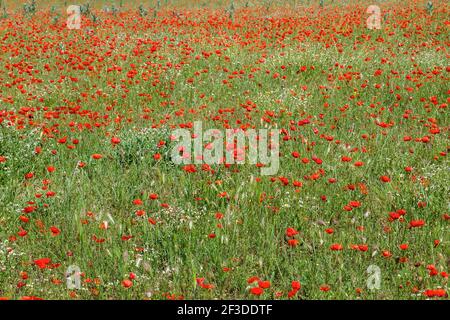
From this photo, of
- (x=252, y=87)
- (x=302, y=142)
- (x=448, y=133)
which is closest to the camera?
(x=302, y=142)

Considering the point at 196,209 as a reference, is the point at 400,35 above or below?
above

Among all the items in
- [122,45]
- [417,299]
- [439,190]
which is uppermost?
[122,45]

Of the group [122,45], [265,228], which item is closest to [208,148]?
[265,228]

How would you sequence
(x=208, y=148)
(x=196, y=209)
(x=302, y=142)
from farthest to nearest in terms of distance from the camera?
(x=302, y=142), (x=208, y=148), (x=196, y=209)

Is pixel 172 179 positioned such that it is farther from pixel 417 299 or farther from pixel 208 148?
pixel 417 299

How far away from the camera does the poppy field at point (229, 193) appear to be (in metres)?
3.33

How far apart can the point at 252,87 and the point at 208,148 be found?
10.4ft

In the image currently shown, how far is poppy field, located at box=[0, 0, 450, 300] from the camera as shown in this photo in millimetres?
3334

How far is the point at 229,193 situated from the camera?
14.4 feet

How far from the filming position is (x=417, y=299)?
3.07 metres

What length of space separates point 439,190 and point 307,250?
1.47m

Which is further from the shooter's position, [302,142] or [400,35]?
[400,35]

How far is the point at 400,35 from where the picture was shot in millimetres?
11602

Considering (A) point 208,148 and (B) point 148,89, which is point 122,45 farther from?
(A) point 208,148
